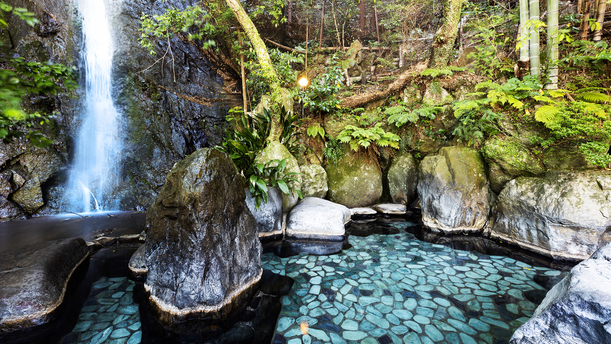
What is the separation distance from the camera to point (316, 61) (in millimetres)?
9031

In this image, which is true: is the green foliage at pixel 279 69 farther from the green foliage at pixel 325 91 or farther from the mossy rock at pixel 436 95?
the mossy rock at pixel 436 95

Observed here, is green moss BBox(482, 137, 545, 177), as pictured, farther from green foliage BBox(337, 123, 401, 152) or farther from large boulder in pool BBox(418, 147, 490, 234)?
green foliage BBox(337, 123, 401, 152)

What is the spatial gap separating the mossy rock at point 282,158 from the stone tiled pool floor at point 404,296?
132 centimetres

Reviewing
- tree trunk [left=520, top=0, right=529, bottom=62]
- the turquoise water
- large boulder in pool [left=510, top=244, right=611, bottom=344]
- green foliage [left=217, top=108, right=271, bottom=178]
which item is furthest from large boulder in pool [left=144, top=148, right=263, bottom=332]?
tree trunk [left=520, top=0, right=529, bottom=62]

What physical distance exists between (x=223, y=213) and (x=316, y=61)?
7692 millimetres

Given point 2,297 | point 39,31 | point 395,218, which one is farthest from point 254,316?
point 39,31

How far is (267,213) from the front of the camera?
184 inches

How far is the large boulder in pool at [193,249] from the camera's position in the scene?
2.59 meters

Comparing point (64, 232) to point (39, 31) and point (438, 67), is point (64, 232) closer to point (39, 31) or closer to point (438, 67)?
point (39, 31)

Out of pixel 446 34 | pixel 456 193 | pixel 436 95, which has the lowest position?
pixel 456 193

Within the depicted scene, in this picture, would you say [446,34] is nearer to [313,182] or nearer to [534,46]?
[534,46]

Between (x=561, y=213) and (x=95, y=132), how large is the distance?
10.2m

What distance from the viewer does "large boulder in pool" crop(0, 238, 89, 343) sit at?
239 centimetres

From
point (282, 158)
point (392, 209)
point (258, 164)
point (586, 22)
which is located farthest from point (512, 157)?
point (258, 164)
